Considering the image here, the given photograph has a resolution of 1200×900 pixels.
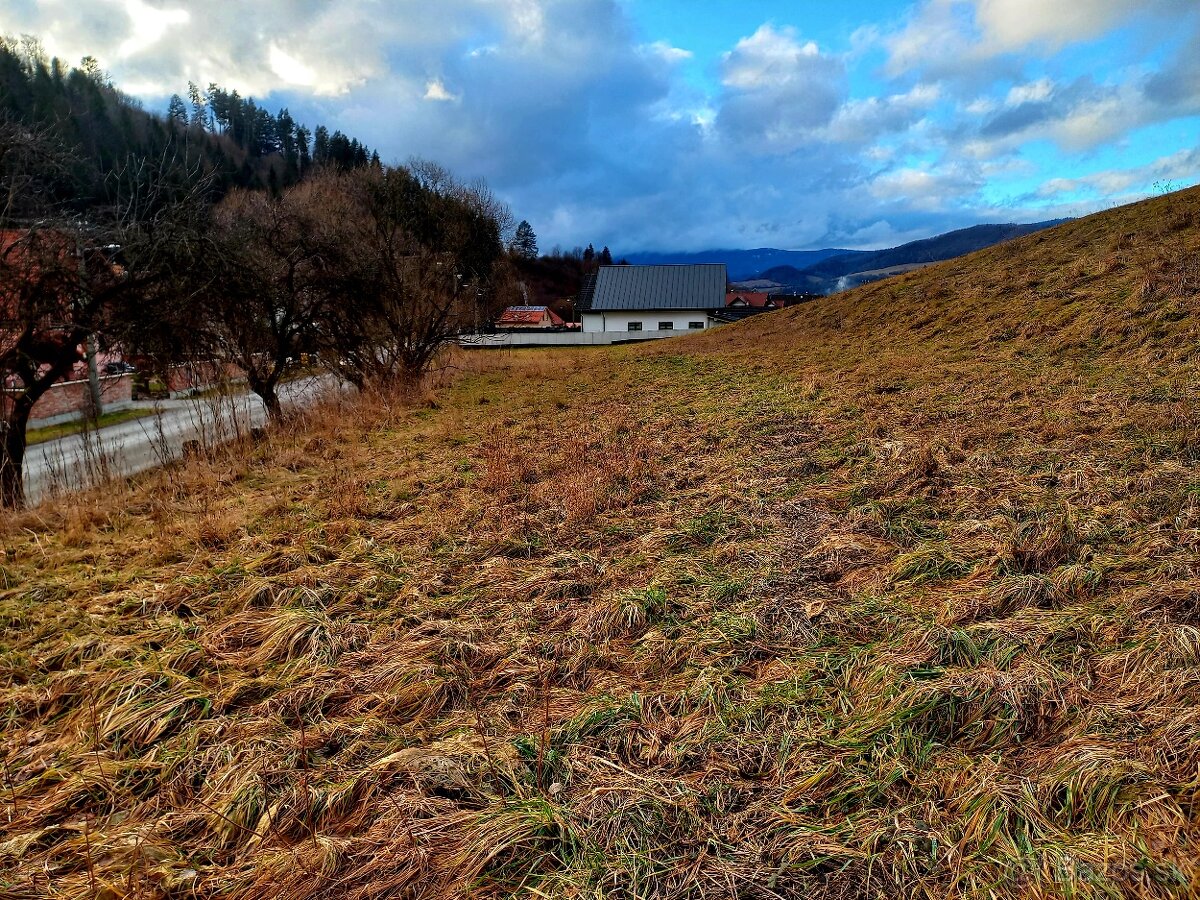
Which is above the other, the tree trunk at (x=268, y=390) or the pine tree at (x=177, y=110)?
the pine tree at (x=177, y=110)

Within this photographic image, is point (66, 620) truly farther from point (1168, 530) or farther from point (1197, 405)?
point (1197, 405)

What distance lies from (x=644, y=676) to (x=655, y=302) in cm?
4138

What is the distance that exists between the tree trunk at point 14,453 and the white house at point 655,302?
3516 centimetres

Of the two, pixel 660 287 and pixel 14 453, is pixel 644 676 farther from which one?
pixel 660 287

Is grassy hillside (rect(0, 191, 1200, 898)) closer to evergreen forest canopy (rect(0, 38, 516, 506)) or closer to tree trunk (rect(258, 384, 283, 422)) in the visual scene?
evergreen forest canopy (rect(0, 38, 516, 506))

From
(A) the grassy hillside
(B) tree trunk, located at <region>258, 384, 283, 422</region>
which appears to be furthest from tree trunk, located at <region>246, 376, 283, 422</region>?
(A) the grassy hillside

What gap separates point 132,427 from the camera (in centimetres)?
1822

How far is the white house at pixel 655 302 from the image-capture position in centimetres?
4147

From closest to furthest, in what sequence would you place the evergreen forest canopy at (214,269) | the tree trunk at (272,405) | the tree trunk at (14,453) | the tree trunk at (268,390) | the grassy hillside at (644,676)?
the grassy hillside at (644,676) < the tree trunk at (14,453) < the evergreen forest canopy at (214,269) < the tree trunk at (272,405) < the tree trunk at (268,390)

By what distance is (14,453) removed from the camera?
289 inches

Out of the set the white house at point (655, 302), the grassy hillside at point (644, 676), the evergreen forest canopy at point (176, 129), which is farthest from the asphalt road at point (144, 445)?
the white house at point (655, 302)

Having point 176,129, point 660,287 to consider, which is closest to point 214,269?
point 660,287

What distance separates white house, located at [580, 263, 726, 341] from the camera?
41469 millimetres

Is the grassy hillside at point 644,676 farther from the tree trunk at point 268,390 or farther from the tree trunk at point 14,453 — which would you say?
the tree trunk at point 268,390
